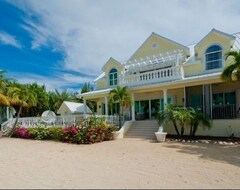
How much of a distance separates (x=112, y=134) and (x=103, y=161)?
30.3ft

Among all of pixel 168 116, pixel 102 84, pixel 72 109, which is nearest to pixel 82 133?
pixel 168 116

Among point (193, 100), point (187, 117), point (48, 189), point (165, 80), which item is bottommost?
point (48, 189)

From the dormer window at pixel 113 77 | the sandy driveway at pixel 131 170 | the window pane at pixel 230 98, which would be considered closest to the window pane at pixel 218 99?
the window pane at pixel 230 98

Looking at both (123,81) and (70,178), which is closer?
(70,178)

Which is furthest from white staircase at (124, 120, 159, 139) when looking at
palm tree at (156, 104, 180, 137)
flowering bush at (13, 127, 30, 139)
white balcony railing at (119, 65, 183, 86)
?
flowering bush at (13, 127, 30, 139)

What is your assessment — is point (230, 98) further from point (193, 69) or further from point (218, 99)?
point (193, 69)

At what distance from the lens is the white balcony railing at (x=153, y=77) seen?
2245 cm

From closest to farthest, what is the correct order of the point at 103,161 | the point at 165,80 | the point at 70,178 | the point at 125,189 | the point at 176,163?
the point at 125,189 < the point at 70,178 < the point at 176,163 < the point at 103,161 < the point at 165,80

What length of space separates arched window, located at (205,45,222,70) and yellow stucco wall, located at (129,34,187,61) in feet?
11.2

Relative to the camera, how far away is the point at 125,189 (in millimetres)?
7254

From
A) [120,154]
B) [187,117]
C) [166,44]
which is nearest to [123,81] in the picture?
[166,44]

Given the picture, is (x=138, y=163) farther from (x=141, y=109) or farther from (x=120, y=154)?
(x=141, y=109)

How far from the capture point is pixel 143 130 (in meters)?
21.7

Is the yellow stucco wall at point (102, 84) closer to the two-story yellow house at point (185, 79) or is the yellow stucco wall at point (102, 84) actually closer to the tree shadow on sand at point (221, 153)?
the two-story yellow house at point (185, 79)
